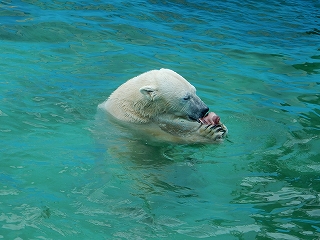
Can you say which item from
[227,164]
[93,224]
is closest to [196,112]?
[227,164]

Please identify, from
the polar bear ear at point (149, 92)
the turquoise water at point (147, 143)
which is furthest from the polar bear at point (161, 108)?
the turquoise water at point (147, 143)

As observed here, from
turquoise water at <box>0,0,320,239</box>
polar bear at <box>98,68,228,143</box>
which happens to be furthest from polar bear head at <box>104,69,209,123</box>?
turquoise water at <box>0,0,320,239</box>

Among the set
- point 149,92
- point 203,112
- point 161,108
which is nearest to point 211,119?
point 203,112

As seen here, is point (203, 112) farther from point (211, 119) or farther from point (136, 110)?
point (136, 110)

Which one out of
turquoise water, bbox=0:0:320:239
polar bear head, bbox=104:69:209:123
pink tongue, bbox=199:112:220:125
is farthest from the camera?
polar bear head, bbox=104:69:209:123

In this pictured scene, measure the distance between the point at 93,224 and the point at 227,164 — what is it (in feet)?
5.76

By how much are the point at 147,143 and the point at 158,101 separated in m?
0.46

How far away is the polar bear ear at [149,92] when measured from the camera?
5.88m

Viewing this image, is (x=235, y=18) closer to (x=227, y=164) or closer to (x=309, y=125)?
(x=309, y=125)

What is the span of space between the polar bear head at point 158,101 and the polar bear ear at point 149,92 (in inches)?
0.9

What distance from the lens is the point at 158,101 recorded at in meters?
6.03

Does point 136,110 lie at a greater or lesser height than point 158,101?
lesser

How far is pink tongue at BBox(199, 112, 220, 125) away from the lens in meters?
5.88

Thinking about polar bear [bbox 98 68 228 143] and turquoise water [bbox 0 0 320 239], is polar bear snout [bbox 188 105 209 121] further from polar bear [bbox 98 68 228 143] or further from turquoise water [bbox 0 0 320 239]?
turquoise water [bbox 0 0 320 239]
